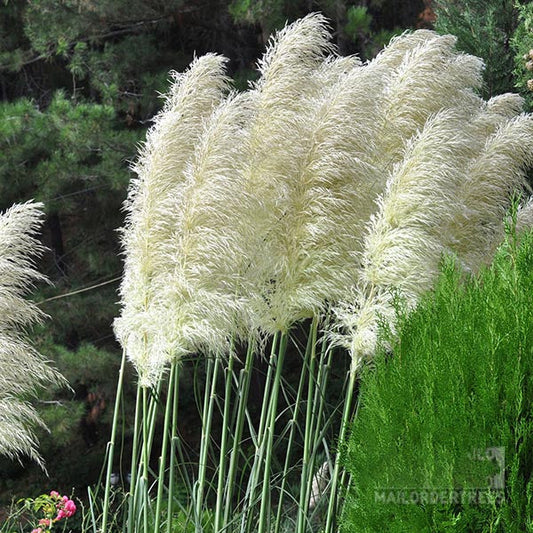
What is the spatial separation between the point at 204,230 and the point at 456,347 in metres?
1.13

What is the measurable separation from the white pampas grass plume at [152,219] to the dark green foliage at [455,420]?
1064 mm

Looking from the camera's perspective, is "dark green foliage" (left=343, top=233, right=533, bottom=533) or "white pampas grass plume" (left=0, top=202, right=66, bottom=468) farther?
"white pampas grass plume" (left=0, top=202, right=66, bottom=468)

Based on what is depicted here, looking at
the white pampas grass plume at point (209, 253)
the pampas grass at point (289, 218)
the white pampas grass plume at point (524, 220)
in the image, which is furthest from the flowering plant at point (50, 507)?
the white pampas grass plume at point (524, 220)

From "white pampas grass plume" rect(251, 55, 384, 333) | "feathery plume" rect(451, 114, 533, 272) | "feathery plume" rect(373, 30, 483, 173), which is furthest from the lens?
"feathery plume" rect(373, 30, 483, 173)

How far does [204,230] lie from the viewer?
3.15m

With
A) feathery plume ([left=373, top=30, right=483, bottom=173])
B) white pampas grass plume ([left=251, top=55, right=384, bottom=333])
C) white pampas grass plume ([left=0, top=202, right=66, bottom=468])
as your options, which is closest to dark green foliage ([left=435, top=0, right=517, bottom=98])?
feathery plume ([left=373, top=30, right=483, bottom=173])

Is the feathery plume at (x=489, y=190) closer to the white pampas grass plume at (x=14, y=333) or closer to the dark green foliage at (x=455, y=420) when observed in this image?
the dark green foliage at (x=455, y=420)

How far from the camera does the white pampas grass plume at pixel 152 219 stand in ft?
10.7

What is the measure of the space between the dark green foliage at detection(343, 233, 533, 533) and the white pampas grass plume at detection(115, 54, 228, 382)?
1064 mm

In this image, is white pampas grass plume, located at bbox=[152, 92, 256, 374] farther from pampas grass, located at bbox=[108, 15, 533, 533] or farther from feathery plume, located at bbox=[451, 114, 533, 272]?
feathery plume, located at bbox=[451, 114, 533, 272]

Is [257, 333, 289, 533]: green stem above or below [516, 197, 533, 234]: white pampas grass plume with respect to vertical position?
below

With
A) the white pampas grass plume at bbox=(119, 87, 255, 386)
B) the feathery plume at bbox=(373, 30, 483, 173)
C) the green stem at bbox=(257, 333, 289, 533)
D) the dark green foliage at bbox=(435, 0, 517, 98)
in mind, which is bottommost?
the green stem at bbox=(257, 333, 289, 533)

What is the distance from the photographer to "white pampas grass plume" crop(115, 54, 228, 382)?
10.7 ft

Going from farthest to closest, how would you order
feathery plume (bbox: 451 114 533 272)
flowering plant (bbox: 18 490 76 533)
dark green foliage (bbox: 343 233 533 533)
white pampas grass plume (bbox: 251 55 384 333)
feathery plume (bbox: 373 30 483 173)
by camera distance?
flowering plant (bbox: 18 490 76 533)
feathery plume (bbox: 373 30 483 173)
feathery plume (bbox: 451 114 533 272)
white pampas grass plume (bbox: 251 55 384 333)
dark green foliage (bbox: 343 233 533 533)
